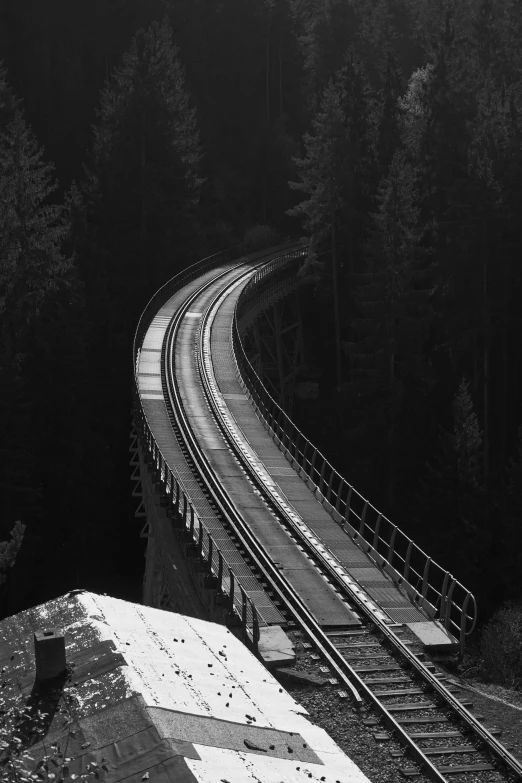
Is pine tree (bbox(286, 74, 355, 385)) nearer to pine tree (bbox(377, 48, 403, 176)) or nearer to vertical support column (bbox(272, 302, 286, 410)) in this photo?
pine tree (bbox(377, 48, 403, 176))

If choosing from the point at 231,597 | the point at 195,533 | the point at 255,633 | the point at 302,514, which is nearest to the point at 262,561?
the point at 195,533

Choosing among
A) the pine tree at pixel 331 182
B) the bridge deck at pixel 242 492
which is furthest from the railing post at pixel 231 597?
the pine tree at pixel 331 182

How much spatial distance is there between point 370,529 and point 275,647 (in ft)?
15.7

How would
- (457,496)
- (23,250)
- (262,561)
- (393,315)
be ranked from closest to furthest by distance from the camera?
(262,561) < (457,496) < (393,315) < (23,250)

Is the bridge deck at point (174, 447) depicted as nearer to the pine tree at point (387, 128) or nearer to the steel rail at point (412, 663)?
the steel rail at point (412, 663)

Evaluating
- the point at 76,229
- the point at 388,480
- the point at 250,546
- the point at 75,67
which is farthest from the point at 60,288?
the point at 75,67

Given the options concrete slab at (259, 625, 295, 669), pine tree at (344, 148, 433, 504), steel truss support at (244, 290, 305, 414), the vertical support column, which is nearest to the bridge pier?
concrete slab at (259, 625, 295, 669)

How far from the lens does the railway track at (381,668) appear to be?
14617 millimetres

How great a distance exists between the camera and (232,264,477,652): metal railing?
2070 cm

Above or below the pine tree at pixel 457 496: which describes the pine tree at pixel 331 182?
above

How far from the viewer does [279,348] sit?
51656 millimetres

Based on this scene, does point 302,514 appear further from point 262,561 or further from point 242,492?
point 262,561

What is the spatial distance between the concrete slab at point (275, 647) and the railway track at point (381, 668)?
0.45m

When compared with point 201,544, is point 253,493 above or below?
above
